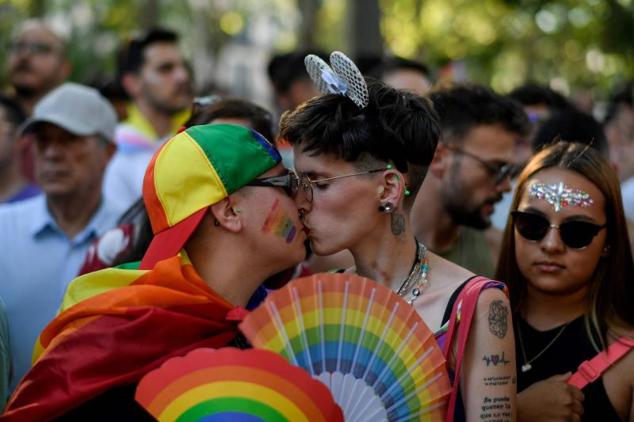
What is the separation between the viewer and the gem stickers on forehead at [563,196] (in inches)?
163

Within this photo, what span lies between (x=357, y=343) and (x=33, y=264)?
301cm

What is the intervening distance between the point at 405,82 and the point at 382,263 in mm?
4527

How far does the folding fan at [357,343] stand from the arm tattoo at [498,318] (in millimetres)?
229

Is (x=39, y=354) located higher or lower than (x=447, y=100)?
lower

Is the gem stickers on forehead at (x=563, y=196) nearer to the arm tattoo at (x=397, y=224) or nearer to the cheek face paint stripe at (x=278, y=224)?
the arm tattoo at (x=397, y=224)

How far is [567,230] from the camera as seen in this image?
4.14m

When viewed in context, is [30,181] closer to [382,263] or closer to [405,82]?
[405,82]

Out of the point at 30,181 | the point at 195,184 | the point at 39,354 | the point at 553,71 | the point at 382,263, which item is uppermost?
the point at 195,184

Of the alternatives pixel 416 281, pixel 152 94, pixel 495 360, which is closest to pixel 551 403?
pixel 495 360

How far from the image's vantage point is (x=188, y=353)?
3.25 meters

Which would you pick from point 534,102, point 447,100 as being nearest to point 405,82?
point 534,102

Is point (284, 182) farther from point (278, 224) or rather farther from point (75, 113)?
point (75, 113)

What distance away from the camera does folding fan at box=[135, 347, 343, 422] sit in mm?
3090

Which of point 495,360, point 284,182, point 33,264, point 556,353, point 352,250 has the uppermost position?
point 284,182
